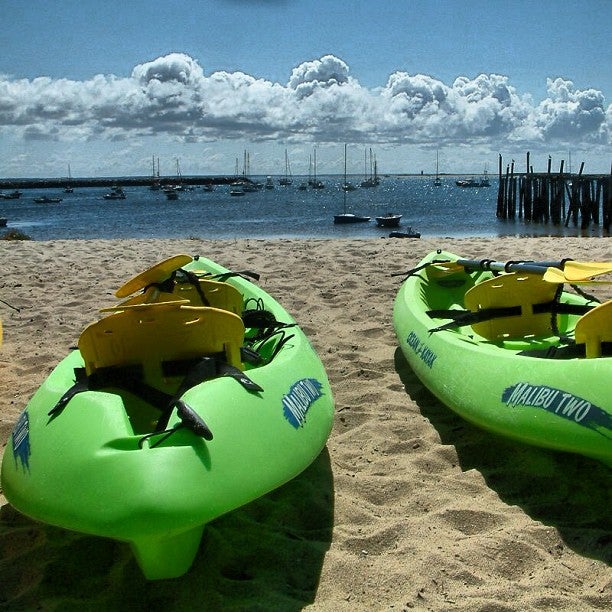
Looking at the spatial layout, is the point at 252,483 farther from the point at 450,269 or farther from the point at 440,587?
the point at 450,269

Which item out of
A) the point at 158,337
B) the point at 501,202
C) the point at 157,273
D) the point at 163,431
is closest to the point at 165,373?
the point at 158,337

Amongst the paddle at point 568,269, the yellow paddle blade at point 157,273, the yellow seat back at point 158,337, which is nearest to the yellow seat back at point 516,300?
the paddle at point 568,269

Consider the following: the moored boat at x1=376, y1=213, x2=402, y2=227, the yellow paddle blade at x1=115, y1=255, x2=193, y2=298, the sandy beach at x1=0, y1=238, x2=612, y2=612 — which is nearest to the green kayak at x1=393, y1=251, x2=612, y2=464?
the sandy beach at x1=0, y1=238, x2=612, y2=612

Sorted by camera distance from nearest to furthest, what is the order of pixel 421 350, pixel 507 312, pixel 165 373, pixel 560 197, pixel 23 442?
pixel 23 442 < pixel 165 373 < pixel 421 350 < pixel 507 312 < pixel 560 197

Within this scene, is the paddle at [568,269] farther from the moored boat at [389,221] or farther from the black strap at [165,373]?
the moored boat at [389,221]

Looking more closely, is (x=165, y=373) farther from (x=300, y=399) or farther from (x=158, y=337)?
(x=300, y=399)

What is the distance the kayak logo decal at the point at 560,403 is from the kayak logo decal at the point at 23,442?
2.20 meters

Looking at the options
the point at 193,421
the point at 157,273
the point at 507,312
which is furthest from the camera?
the point at 507,312

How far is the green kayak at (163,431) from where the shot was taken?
2.21 metres

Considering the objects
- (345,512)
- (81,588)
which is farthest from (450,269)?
(81,588)

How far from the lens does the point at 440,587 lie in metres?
2.49

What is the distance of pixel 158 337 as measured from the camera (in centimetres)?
323

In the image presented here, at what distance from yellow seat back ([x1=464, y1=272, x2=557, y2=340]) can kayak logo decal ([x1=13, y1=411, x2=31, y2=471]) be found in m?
3.20

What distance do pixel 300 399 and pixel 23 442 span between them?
1.22 metres
